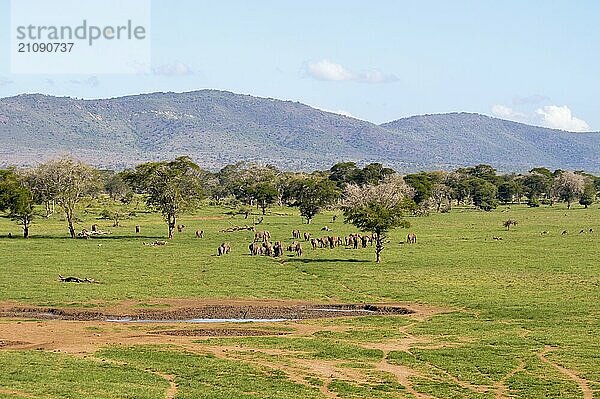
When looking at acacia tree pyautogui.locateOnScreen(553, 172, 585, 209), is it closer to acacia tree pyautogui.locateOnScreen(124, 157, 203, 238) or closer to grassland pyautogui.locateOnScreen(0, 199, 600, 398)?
grassland pyautogui.locateOnScreen(0, 199, 600, 398)

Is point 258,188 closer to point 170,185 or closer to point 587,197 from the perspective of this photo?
point 170,185

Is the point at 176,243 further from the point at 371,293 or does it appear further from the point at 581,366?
the point at 581,366

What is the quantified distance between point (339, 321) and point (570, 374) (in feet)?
41.6

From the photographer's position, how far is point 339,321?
37375 mm

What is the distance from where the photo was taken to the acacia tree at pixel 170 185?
82.2m

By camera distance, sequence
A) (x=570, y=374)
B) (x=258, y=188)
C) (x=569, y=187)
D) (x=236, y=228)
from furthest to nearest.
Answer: (x=569, y=187) < (x=258, y=188) < (x=236, y=228) < (x=570, y=374)

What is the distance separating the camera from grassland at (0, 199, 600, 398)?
81.8ft

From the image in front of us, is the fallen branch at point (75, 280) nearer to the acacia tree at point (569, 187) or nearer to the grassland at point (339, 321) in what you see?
the grassland at point (339, 321)

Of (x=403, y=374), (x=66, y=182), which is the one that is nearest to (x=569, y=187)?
(x=66, y=182)

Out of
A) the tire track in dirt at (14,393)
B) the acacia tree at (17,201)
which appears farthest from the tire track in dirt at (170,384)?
the acacia tree at (17,201)

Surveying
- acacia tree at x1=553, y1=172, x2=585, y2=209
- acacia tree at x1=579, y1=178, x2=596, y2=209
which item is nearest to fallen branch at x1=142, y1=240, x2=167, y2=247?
acacia tree at x1=553, y1=172, x2=585, y2=209

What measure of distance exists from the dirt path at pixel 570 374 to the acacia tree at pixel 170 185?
55025 mm

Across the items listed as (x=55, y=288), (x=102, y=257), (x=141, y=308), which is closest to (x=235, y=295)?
(x=141, y=308)

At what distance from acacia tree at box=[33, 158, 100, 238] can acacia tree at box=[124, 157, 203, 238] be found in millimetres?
4213
